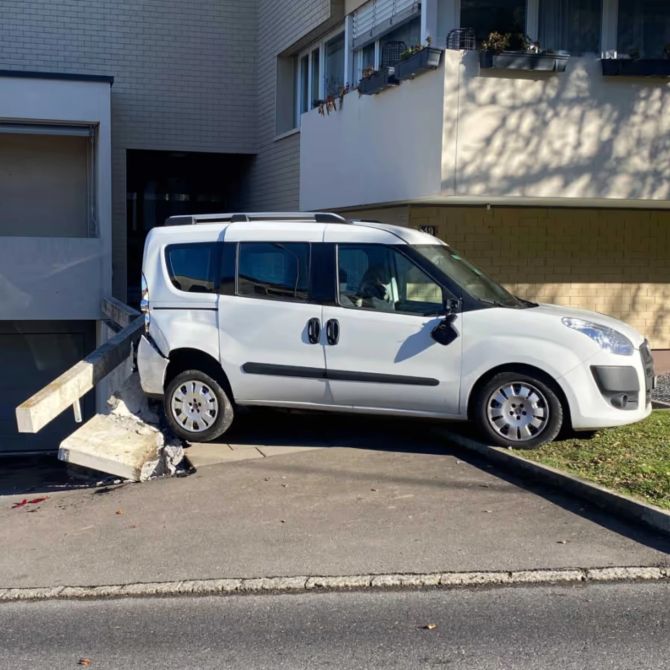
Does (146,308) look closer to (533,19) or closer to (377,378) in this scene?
(377,378)

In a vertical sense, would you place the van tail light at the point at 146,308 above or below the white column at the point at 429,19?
below

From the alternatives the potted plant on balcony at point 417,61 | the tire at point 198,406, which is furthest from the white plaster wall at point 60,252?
the tire at point 198,406

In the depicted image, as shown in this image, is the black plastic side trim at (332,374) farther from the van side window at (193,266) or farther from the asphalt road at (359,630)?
the asphalt road at (359,630)

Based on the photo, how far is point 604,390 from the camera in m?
8.07

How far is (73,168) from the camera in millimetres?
19547

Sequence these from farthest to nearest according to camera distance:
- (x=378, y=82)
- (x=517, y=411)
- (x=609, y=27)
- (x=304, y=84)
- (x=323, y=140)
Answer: (x=304, y=84) < (x=323, y=140) < (x=378, y=82) < (x=609, y=27) < (x=517, y=411)

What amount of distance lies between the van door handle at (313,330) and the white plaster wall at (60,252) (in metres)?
10.0

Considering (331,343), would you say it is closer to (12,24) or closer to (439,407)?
(439,407)

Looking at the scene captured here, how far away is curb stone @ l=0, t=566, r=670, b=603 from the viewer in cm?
561

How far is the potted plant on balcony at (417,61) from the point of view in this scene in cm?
1077

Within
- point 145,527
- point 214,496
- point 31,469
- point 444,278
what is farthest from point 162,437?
point 31,469

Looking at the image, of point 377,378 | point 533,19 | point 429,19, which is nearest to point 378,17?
point 429,19

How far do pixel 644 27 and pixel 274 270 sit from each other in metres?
6.15

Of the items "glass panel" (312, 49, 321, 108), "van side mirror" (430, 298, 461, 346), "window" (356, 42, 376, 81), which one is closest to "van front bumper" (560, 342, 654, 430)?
"van side mirror" (430, 298, 461, 346)
